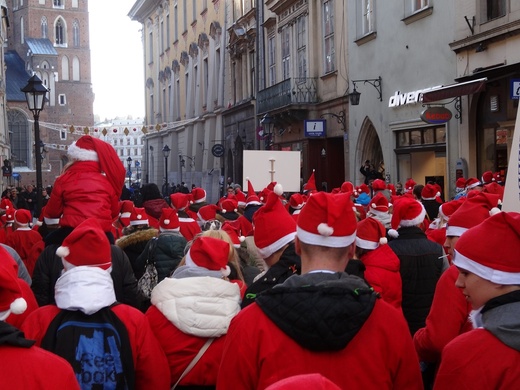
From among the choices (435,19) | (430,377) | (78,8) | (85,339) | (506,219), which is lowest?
(430,377)

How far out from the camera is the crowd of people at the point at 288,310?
2959 mm

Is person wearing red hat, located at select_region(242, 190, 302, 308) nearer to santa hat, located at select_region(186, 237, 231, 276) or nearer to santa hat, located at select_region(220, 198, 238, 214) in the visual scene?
santa hat, located at select_region(186, 237, 231, 276)

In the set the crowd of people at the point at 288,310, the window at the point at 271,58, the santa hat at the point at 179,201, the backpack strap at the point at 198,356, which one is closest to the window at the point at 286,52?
the window at the point at 271,58

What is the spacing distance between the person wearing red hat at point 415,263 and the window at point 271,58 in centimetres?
3029

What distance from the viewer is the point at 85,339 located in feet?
13.2

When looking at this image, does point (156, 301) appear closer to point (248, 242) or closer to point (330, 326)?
point (330, 326)

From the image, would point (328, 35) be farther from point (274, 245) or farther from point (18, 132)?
point (18, 132)

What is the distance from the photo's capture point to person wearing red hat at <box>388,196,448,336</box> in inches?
242

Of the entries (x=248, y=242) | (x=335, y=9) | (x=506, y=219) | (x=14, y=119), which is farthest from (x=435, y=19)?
(x=14, y=119)

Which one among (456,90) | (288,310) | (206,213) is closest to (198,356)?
(288,310)

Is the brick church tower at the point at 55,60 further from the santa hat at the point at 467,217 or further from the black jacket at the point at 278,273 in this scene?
the black jacket at the point at 278,273

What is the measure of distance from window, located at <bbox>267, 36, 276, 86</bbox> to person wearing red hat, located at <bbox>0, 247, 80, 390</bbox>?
33787 millimetres

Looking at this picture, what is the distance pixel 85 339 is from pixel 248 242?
4505mm

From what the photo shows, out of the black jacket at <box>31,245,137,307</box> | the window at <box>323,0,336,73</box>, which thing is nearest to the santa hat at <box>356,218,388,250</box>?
the black jacket at <box>31,245,137,307</box>
